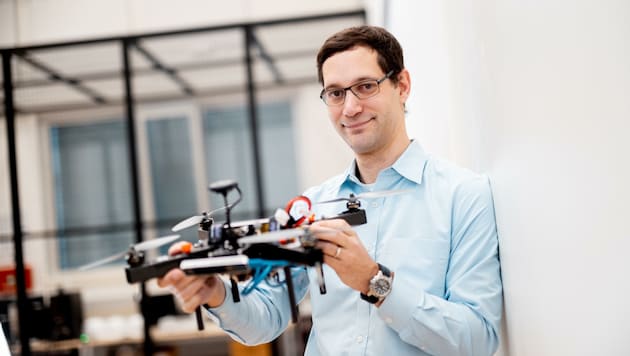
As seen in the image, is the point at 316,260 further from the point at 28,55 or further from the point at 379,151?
the point at 28,55

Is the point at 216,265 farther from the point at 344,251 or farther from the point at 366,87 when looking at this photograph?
the point at 366,87

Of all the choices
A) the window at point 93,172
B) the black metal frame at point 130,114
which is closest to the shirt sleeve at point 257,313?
the black metal frame at point 130,114

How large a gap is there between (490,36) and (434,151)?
3.08 ft

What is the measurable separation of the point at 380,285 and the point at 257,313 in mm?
384

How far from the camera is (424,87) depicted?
1.88 meters

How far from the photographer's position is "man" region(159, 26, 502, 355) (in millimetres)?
931

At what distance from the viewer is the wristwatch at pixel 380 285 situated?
0.87 m

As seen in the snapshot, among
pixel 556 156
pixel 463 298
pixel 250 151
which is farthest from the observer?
pixel 250 151

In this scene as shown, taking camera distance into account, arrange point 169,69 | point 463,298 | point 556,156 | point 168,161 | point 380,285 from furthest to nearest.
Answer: point 168,161, point 169,69, point 463,298, point 380,285, point 556,156

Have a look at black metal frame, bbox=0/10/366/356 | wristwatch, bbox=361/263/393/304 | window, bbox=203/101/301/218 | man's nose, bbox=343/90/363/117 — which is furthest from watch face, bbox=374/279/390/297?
window, bbox=203/101/301/218

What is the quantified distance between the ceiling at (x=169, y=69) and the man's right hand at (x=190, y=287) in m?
2.97

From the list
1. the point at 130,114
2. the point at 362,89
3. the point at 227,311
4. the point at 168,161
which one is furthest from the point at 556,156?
the point at 168,161

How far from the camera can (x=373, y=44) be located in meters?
1.13

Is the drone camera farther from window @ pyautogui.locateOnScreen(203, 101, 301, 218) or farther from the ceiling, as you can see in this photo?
window @ pyautogui.locateOnScreen(203, 101, 301, 218)
